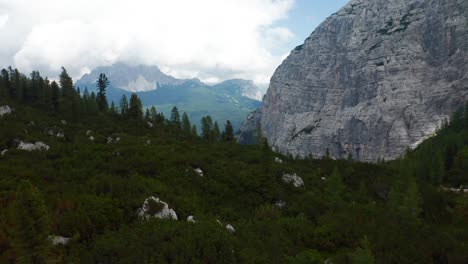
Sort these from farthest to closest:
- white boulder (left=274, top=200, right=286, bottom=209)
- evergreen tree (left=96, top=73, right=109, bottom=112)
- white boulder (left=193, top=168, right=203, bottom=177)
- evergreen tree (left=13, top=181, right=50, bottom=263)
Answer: evergreen tree (left=96, top=73, right=109, bottom=112)
white boulder (left=193, top=168, right=203, bottom=177)
white boulder (left=274, top=200, right=286, bottom=209)
evergreen tree (left=13, top=181, right=50, bottom=263)

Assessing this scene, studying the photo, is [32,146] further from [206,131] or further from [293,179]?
[206,131]

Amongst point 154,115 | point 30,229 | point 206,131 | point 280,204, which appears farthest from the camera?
point 154,115

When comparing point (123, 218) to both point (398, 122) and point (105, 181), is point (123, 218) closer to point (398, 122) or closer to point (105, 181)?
point (105, 181)

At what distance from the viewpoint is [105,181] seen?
97.3ft

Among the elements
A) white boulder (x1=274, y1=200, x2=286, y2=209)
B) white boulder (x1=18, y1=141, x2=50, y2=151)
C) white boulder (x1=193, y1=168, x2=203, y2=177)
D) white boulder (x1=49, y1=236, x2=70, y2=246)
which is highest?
white boulder (x1=18, y1=141, x2=50, y2=151)

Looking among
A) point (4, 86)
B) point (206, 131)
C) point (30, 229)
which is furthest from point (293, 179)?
point (4, 86)

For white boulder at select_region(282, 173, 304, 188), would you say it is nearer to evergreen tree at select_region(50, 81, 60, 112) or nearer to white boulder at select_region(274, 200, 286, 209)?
white boulder at select_region(274, 200, 286, 209)

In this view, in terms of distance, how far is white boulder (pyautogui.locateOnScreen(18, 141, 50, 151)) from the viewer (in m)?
42.8

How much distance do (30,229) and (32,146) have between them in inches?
1330

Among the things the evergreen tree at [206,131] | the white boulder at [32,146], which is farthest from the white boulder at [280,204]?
the evergreen tree at [206,131]

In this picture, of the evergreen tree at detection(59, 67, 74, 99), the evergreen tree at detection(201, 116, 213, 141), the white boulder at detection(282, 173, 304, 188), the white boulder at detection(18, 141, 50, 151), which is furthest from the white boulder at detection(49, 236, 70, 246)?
the evergreen tree at detection(201, 116, 213, 141)

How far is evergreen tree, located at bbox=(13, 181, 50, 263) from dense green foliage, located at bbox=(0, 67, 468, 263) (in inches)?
1.8

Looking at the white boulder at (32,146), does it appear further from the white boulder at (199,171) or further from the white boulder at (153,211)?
the white boulder at (153,211)

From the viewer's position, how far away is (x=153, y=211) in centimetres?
2458
